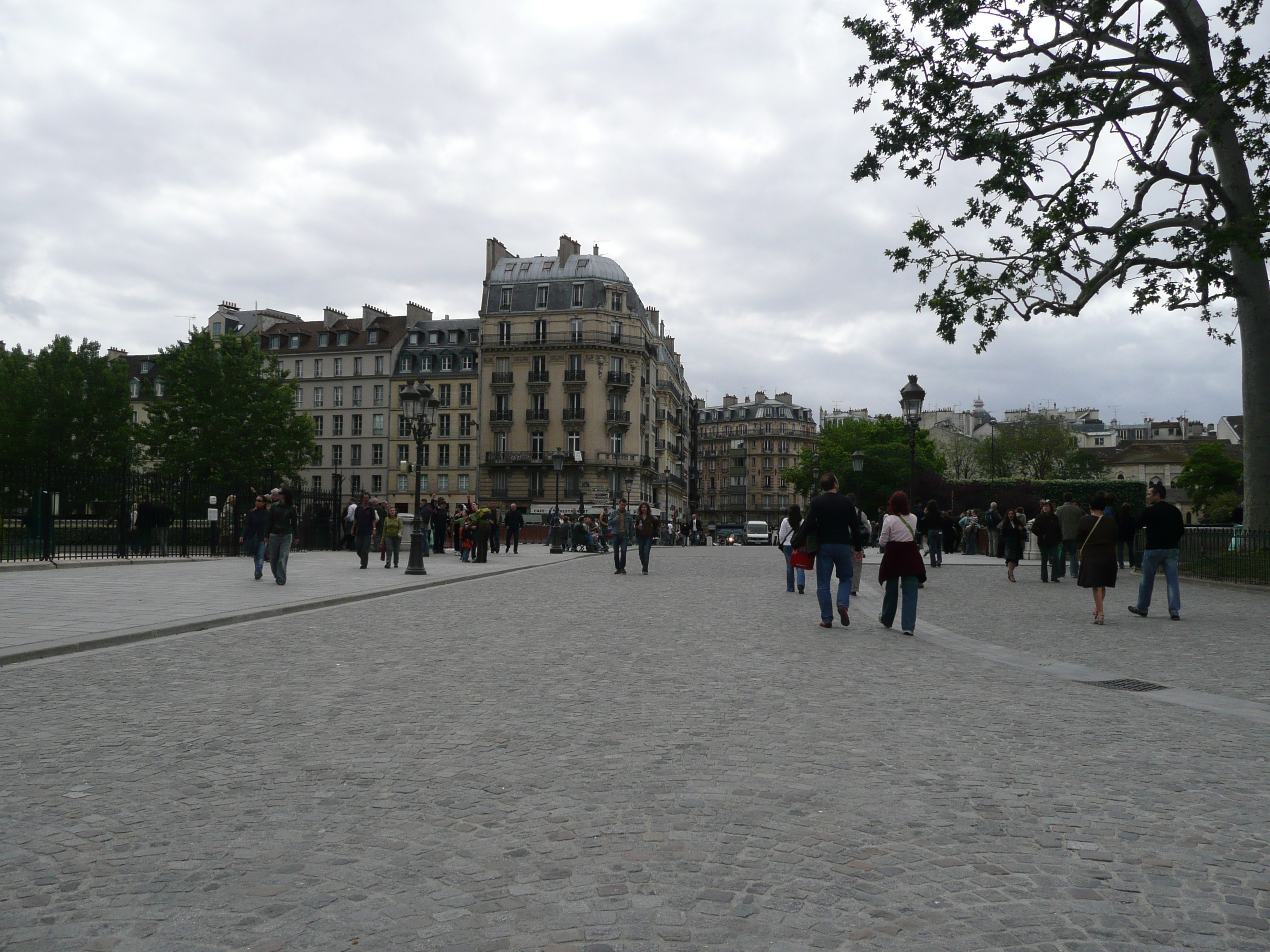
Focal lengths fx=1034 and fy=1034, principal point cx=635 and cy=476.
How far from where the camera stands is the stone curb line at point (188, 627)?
28.4 feet

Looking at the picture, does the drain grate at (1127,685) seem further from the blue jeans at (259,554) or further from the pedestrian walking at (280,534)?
the blue jeans at (259,554)

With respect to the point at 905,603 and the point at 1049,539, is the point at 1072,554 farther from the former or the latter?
the point at 905,603

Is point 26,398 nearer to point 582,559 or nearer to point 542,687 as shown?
point 582,559

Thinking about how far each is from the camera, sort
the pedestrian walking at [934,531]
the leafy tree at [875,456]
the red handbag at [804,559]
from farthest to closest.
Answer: the leafy tree at [875,456]
the pedestrian walking at [934,531]
the red handbag at [804,559]

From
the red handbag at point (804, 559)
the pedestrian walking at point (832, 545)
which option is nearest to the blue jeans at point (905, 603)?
the pedestrian walking at point (832, 545)

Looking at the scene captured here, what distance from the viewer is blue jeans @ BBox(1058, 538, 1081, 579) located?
2225 centimetres

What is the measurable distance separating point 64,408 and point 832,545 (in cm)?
5556

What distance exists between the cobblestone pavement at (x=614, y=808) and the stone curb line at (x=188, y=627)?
1.18 feet

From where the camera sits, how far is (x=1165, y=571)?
546 inches

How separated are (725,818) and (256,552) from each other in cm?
1659

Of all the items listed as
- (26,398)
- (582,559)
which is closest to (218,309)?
(26,398)

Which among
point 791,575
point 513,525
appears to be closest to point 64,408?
point 513,525

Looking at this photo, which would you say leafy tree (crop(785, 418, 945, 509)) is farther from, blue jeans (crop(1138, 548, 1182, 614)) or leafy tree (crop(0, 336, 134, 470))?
blue jeans (crop(1138, 548, 1182, 614))

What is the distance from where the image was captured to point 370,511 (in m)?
25.2
